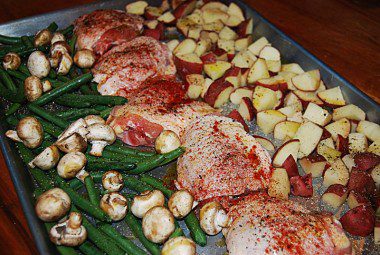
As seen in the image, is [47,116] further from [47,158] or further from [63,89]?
[47,158]

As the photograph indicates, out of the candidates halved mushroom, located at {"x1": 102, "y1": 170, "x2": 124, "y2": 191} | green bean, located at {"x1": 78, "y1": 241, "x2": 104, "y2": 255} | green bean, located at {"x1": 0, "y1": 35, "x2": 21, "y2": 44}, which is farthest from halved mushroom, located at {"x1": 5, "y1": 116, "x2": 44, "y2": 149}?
green bean, located at {"x1": 0, "y1": 35, "x2": 21, "y2": 44}

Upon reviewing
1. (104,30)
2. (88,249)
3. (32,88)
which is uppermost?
(104,30)

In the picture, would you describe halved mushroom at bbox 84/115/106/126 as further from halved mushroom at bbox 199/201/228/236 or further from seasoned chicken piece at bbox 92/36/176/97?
halved mushroom at bbox 199/201/228/236

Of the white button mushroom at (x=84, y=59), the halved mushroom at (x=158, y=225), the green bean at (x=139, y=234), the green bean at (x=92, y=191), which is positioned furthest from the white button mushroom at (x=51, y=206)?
the white button mushroom at (x=84, y=59)

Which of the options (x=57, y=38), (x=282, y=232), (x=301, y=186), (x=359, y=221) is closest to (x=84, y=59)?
(x=57, y=38)

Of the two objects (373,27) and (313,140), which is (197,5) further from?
(313,140)

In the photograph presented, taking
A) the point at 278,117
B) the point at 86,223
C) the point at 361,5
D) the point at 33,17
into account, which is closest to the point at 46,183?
the point at 86,223
